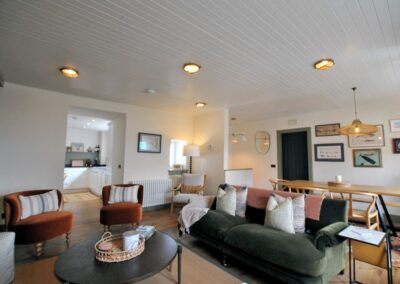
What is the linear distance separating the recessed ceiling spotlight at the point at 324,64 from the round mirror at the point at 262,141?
12.2 feet

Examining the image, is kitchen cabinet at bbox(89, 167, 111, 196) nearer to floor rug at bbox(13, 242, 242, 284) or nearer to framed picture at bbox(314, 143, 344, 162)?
floor rug at bbox(13, 242, 242, 284)

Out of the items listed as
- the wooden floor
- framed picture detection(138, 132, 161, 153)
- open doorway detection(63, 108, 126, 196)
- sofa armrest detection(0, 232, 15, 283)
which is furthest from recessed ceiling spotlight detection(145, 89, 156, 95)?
sofa armrest detection(0, 232, 15, 283)

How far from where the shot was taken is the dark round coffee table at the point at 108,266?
1.50 meters

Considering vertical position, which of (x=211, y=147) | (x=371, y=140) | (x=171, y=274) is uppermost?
(x=371, y=140)

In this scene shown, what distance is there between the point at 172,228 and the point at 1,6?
359 centimetres

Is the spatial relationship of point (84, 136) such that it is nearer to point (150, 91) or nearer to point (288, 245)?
point (150, 91)

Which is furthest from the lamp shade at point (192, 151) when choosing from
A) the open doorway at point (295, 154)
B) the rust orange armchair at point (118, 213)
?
the open doorway at point (295, 154)

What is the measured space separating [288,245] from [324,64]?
2.30 meters

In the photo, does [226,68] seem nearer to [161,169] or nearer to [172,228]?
[172,228]

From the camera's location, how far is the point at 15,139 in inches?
141

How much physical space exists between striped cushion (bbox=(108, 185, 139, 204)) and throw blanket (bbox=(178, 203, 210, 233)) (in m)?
1.18

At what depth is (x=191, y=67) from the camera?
2.79m

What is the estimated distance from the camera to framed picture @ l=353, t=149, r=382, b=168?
4.39 meters

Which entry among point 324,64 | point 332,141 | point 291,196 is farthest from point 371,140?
point 291,196
